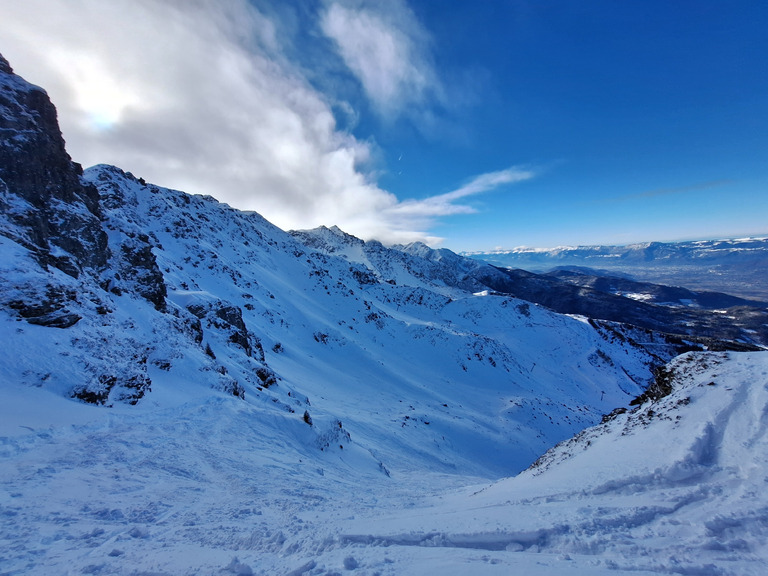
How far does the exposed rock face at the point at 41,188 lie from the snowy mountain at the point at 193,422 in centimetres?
A: 9

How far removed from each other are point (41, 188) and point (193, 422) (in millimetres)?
16742

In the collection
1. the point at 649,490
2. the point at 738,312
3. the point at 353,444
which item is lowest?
the point at 738,312

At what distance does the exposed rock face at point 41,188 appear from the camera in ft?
52.3

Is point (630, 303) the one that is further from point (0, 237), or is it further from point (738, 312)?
point (0, 237)

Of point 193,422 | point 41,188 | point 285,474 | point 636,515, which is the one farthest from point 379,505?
point 41,188

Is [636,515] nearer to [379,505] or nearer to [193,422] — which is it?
[379,505]

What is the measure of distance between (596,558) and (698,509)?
2626 millimetres

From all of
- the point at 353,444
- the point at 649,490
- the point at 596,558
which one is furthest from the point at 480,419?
the point at 596,558

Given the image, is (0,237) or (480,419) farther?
(480,419)

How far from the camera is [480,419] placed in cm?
3706

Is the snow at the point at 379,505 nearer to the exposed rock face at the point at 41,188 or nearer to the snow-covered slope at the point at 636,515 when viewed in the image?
the snow-covered slope at the point at 636,515

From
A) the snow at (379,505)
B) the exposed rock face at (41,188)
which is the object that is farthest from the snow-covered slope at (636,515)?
the exposed rock face at (41,188)

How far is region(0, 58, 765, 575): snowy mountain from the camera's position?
583 cm

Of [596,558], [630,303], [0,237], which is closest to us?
[596,558]
